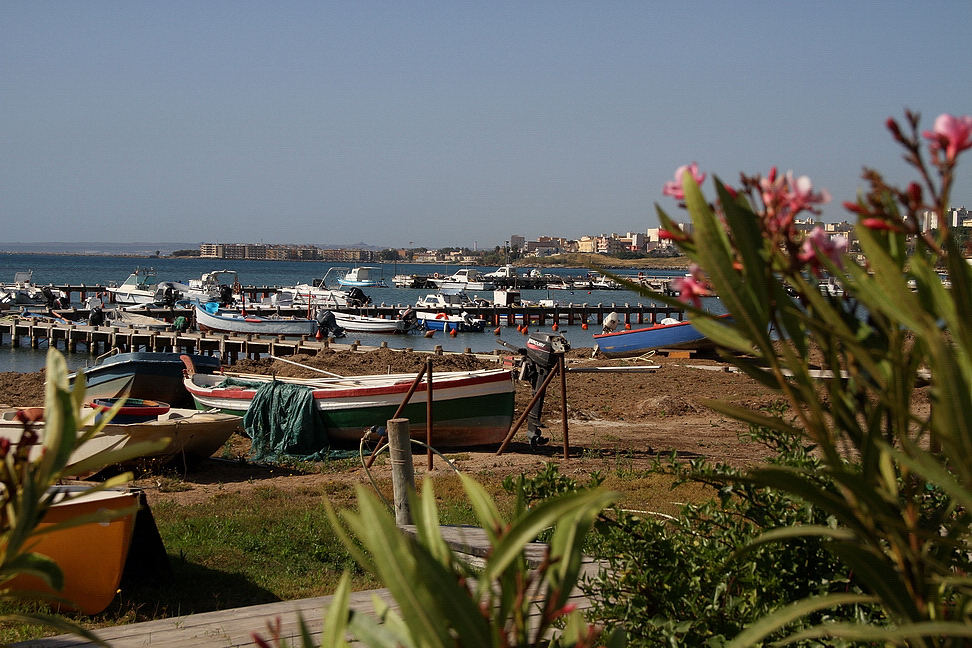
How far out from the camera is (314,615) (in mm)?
4625

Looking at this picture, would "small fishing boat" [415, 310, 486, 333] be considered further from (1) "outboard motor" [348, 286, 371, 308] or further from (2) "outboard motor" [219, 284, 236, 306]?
(2) "outboard motor" [219, 284, 236, 306]

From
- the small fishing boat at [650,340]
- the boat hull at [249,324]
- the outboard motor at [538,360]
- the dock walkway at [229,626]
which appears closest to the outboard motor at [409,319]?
the boat hull at [249,324]

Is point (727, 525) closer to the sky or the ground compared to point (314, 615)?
closer to the sky

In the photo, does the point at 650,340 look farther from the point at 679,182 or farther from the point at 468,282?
the point at 468,282

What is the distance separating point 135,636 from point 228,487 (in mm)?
6325

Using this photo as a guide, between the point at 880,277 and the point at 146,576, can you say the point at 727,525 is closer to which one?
the point at 880,277

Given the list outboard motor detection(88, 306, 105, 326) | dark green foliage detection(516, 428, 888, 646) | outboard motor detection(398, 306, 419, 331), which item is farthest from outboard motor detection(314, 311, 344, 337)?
dark green foliage detection(516, 428, 888, 646)

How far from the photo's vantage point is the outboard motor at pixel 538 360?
12320mm

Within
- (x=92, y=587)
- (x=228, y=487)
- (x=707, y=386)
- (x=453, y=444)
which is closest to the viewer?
(x=92, y=587)

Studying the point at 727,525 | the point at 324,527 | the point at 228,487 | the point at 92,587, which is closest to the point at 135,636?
the point at 92,587

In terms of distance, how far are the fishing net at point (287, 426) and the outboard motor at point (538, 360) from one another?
2763 mm

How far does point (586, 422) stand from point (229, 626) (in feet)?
39.0

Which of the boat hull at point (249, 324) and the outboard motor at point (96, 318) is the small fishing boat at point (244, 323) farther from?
the outboard motor at point (96, 318)

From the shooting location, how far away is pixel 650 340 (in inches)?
1108
